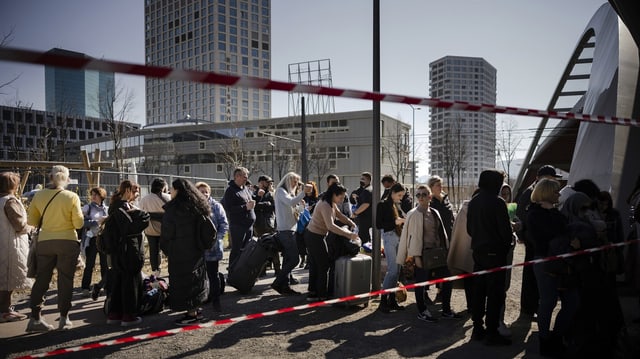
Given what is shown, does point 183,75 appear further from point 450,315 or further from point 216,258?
point 450,315

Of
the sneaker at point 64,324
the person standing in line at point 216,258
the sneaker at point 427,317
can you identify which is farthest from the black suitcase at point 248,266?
the sneaker at point 427,317

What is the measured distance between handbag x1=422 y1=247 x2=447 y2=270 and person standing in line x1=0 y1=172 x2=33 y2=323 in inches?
203

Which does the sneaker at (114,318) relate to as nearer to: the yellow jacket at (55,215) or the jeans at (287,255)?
the yellow jacket at (55,215)

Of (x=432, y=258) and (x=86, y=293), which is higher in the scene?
(x=432, y=258)

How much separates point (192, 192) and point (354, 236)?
2463mm

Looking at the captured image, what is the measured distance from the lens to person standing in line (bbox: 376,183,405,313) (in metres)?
6.24

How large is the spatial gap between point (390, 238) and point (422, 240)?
76 cm

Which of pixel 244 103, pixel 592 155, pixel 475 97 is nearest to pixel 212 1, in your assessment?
pixel 244 103

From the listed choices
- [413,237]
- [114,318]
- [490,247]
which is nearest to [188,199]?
[114,318]

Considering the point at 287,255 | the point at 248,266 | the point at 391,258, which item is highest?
the point at 391,258

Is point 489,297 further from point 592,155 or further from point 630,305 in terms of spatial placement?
point 592,155

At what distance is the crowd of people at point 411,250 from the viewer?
4312 millimetres

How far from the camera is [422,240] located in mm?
5668

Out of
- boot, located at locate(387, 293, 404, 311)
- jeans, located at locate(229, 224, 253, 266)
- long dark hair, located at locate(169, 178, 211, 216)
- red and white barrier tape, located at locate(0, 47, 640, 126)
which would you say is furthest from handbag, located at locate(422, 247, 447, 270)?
jeans, located at locate(229, 224, 253, 266)
